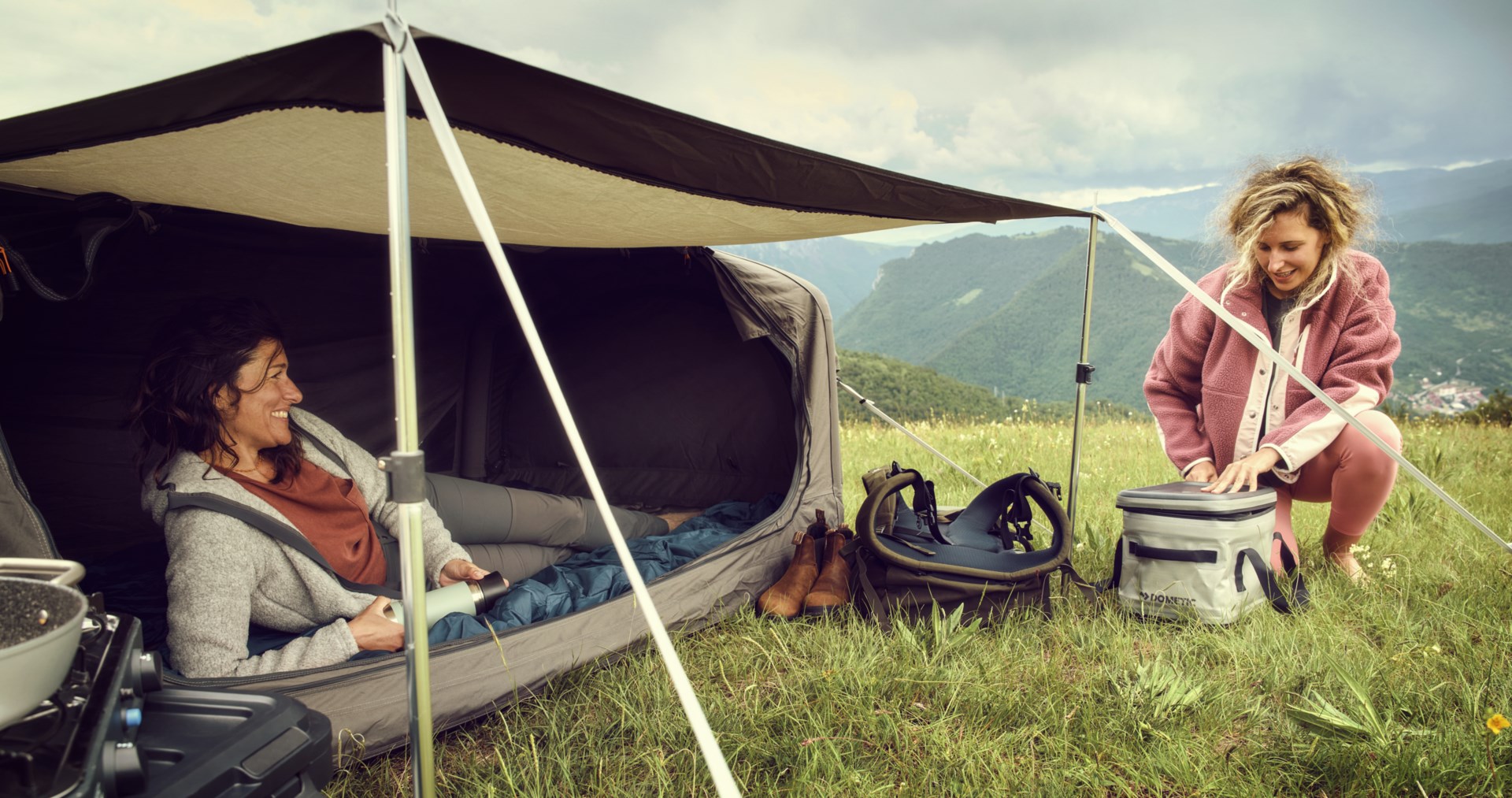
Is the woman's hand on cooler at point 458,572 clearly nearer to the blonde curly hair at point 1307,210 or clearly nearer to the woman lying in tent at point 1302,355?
the woman lying in tent at point 1302,355

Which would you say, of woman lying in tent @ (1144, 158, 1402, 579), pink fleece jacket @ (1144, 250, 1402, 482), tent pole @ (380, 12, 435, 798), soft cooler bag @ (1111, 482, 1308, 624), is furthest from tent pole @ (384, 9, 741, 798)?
pink fleece jacket @ (1144, 250, 1402, 482)

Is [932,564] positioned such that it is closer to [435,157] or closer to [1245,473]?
[1245,473]

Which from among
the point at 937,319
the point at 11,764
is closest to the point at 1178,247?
the point at 937,319

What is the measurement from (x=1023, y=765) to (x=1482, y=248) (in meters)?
54.8

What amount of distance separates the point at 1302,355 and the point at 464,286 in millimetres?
2886

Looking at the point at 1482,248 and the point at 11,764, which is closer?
the point at 11,764

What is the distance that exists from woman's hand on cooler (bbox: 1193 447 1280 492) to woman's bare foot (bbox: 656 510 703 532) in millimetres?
1711

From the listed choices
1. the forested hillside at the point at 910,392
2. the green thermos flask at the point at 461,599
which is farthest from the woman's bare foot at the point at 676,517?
the forested hillside at the point at 910,392

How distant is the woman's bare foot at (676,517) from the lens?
3.16m

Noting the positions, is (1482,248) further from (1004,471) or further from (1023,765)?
(1023,765)

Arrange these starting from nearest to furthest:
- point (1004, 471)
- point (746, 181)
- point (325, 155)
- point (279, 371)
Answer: point (325, 155) < point (746, 181) < point (279, 371) < point (1004, 471)

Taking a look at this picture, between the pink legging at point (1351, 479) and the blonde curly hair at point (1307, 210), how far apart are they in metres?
0.39

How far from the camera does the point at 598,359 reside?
3533 millimetres

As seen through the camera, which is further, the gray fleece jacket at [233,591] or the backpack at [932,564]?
the backpack at [932,564]
